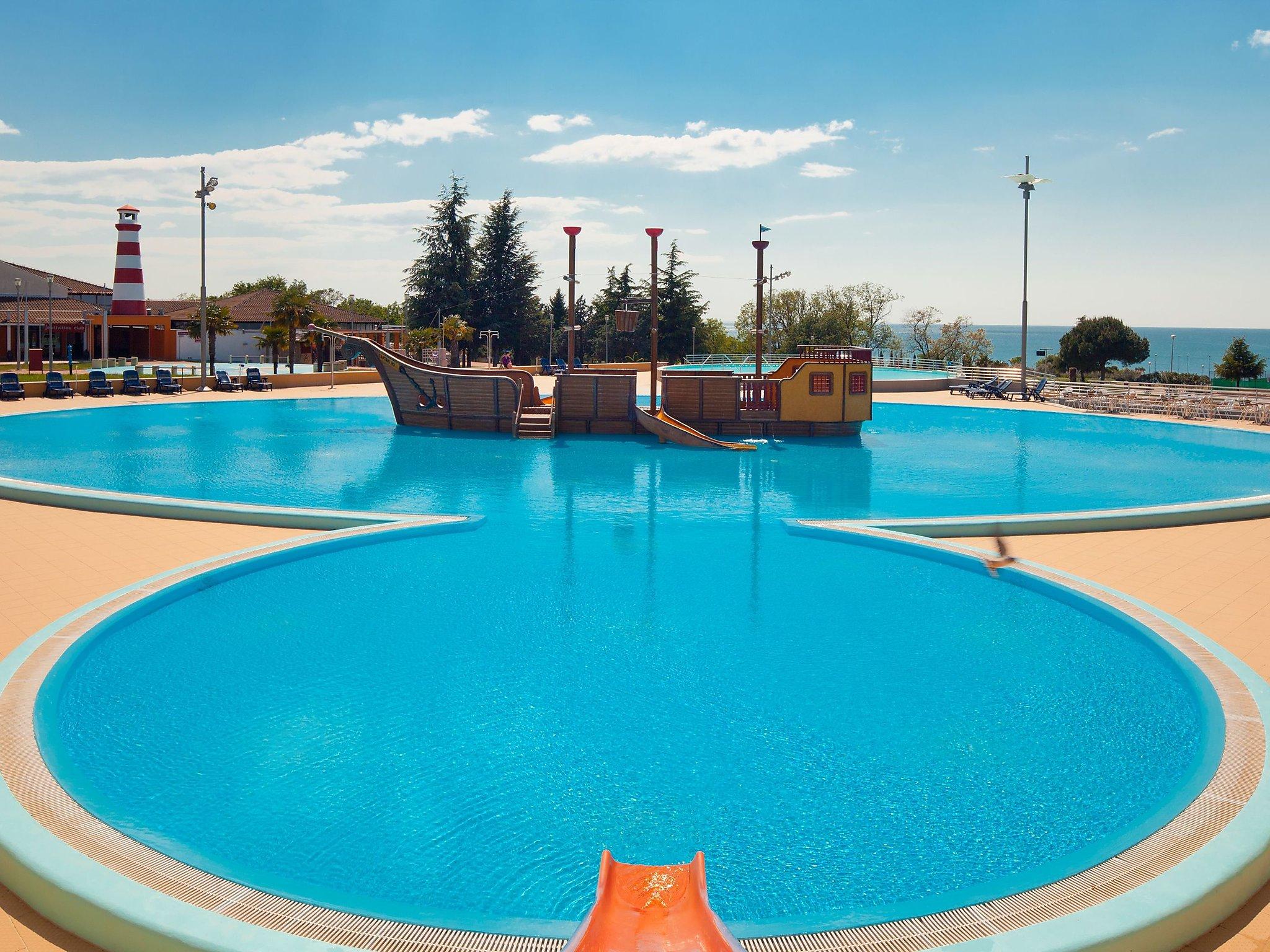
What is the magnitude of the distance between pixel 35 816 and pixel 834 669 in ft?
20.5

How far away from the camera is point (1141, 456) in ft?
80.9

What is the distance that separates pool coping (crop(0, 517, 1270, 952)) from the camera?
4492 mm

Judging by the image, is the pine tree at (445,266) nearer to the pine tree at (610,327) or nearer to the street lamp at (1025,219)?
the pine tree at (610,327)

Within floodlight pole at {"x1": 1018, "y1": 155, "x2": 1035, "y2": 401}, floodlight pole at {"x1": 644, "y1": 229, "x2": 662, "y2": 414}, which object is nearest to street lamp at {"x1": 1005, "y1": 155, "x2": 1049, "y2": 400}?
floodlight pole at {"x1": 1018, "y1": 155, "x2": 1035, "y2": 401}

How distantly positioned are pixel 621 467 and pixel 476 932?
17.2 meters

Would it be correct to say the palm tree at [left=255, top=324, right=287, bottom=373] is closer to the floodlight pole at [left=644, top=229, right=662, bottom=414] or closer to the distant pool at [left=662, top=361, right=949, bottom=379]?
the distant pool at [left=662, top=361, right=949, bottom=379]

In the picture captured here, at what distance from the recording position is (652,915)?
448 centimetres

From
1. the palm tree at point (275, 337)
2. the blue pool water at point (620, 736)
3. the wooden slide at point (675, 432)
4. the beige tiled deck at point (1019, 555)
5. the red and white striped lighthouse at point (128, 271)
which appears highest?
the red and white striped lighthouse at point (128, 271)

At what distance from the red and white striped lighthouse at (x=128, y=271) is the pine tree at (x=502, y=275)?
19447mm

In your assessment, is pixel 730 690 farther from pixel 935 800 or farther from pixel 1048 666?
pixel 1048 666

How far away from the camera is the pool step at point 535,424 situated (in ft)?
90.3

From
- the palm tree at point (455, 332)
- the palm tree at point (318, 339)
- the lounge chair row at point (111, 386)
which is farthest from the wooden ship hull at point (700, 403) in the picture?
the palm tree at point (455, 332)

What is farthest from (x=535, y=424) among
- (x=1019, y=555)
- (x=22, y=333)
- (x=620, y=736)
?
(x=22, y=333)

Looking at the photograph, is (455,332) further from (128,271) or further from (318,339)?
(128,271)
